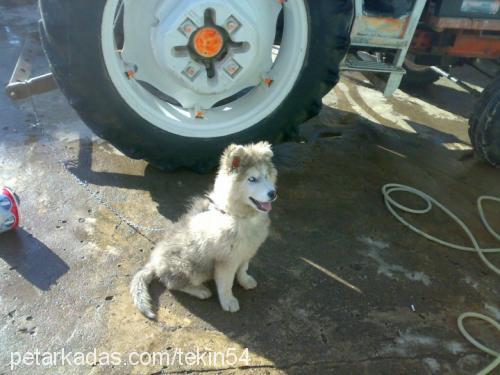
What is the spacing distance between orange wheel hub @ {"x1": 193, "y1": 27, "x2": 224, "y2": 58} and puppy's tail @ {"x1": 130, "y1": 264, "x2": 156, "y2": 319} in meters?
1.22

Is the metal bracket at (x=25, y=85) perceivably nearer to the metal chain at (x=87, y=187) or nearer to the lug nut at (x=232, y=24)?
the metal chain at (x=87, y=187)

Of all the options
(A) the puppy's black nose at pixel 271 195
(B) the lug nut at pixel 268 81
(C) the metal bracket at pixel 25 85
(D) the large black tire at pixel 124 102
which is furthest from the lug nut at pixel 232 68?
(C) the metal bracket at pixel 25 85

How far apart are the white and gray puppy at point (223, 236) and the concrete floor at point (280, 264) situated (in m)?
0.09

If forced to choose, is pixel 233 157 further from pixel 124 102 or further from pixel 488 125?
pixel 488 125

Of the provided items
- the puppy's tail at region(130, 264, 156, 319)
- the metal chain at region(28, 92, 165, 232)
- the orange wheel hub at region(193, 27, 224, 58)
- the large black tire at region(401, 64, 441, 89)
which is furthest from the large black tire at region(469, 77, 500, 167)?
the puppy's tail at region(130, 264, 156, 319)

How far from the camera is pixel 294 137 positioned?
280cm

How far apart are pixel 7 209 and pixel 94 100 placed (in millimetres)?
750

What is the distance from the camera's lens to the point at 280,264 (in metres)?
2.35

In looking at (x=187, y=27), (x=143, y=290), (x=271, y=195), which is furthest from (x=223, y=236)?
(x=187, y=27)

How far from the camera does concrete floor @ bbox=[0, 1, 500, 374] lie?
6.24 feet

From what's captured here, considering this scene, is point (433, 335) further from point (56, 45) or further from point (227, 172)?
point (56, 45)

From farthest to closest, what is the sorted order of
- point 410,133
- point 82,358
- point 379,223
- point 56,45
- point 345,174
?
point 410,133
point 345,174
point 379,223
point 56,45
point 82,358

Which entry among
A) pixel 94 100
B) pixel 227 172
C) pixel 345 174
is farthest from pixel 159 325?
pixel 345 174

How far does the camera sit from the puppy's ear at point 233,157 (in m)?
1.87
